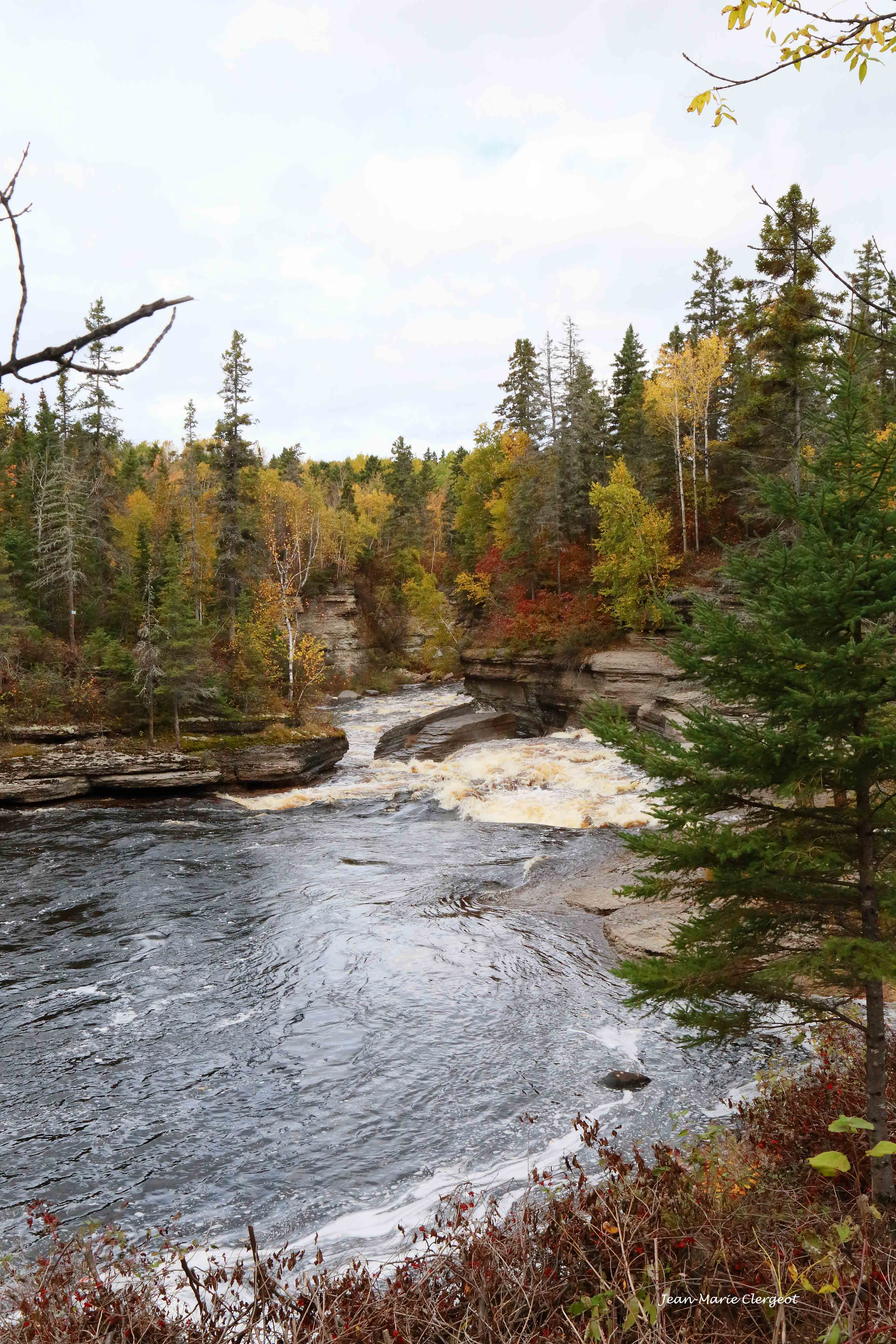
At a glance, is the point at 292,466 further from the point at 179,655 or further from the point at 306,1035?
the point at 306,1035

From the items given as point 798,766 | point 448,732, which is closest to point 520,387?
point 448,732

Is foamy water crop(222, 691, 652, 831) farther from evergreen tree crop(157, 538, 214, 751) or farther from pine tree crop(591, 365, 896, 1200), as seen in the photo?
pine tree crop(591, 365, 896, 1200)

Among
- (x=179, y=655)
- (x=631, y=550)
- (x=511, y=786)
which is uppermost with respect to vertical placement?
(x=631, y=550)

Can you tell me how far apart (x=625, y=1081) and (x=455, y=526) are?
6359 cm

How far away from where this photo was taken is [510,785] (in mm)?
26188

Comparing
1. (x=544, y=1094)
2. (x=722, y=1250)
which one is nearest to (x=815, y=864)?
(x=722, y=1250)

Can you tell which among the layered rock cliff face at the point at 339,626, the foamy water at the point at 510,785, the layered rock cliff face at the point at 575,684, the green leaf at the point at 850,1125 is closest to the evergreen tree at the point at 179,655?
the foamy water at the point at 510,785

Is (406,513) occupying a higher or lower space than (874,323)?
higher

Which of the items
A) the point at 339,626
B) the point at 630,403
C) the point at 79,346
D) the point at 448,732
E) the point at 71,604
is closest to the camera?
the point at 79,346

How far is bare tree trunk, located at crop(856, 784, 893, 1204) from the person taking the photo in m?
5.36

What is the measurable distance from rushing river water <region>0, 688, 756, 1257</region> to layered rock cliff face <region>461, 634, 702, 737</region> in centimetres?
998

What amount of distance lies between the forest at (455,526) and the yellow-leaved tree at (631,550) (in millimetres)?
140

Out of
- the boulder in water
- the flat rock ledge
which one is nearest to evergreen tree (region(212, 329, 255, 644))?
the flat rock ledge

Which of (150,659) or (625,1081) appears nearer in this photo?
(625,1081)
